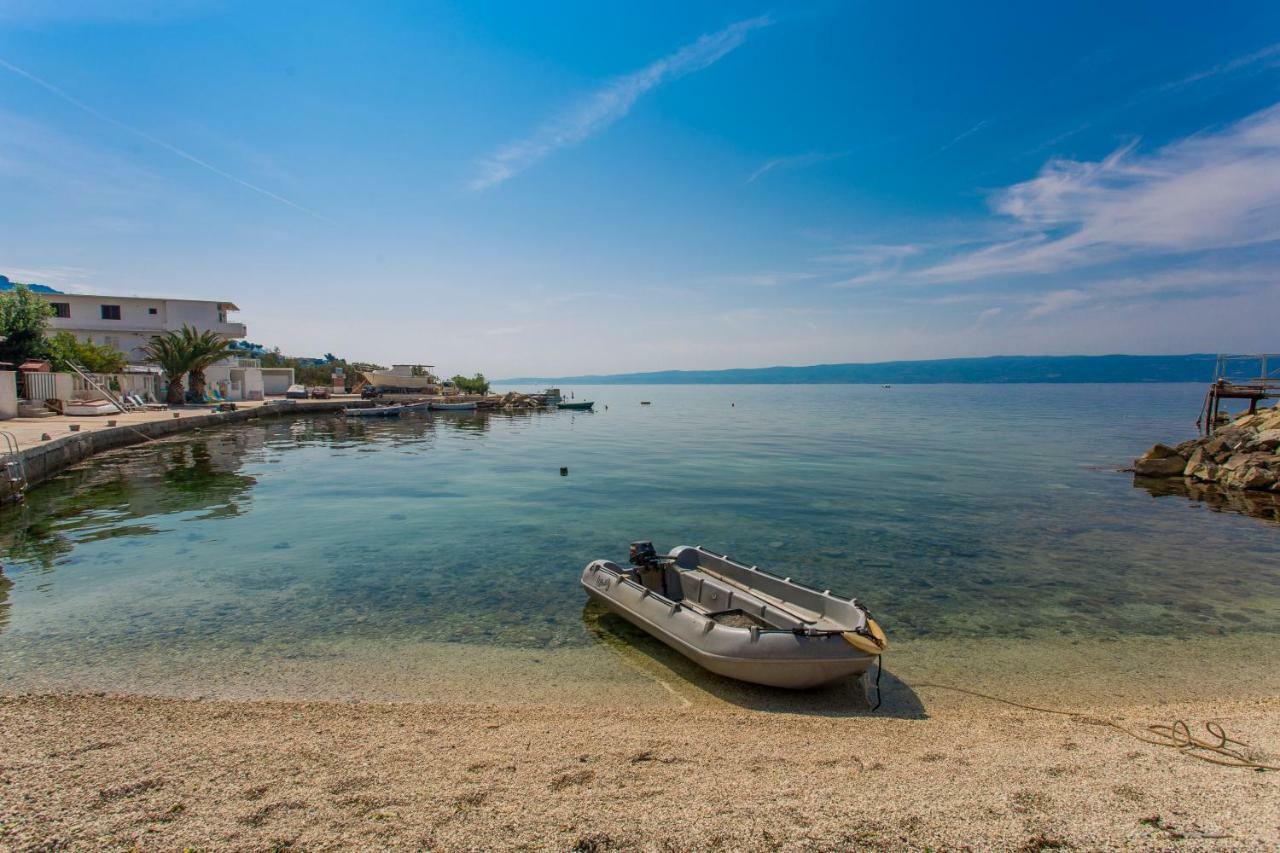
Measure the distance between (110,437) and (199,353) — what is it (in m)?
20.7

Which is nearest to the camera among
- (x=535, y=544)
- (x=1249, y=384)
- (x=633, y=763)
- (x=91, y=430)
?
(x=633, y=763)

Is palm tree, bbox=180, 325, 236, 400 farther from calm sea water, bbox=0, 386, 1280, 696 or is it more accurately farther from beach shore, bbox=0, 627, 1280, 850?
beach shore, bbox=0, 627, 1280, 850

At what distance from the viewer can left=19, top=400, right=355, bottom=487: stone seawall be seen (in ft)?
63.7

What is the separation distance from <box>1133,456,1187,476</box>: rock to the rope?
975 inches

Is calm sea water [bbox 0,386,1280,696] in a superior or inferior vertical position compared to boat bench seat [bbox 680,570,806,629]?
inferior

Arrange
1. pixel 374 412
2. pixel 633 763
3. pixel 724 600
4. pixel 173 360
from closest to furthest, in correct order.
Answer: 1. pixel 633 763
2. pixel 724 600
3. pixel 173 360
4. pixel 374 412

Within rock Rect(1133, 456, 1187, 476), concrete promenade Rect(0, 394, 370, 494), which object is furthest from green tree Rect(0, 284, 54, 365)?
rock Rect(1133, 456, 1187, 476)

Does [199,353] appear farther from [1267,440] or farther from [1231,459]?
[1267,440]

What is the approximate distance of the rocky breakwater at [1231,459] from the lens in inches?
874

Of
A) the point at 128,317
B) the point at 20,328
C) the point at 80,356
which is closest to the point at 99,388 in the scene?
the point at 20,328

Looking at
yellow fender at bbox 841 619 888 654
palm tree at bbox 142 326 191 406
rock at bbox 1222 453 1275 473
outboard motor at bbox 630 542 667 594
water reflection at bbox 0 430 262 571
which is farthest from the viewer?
palm tree at bbox 142 326 191 406

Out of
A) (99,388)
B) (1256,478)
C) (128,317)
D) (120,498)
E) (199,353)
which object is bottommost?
(1256,478)

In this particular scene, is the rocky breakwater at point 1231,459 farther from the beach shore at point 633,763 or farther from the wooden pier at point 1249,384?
the beach shore at point 633,763

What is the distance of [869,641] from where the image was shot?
22.6 feet
